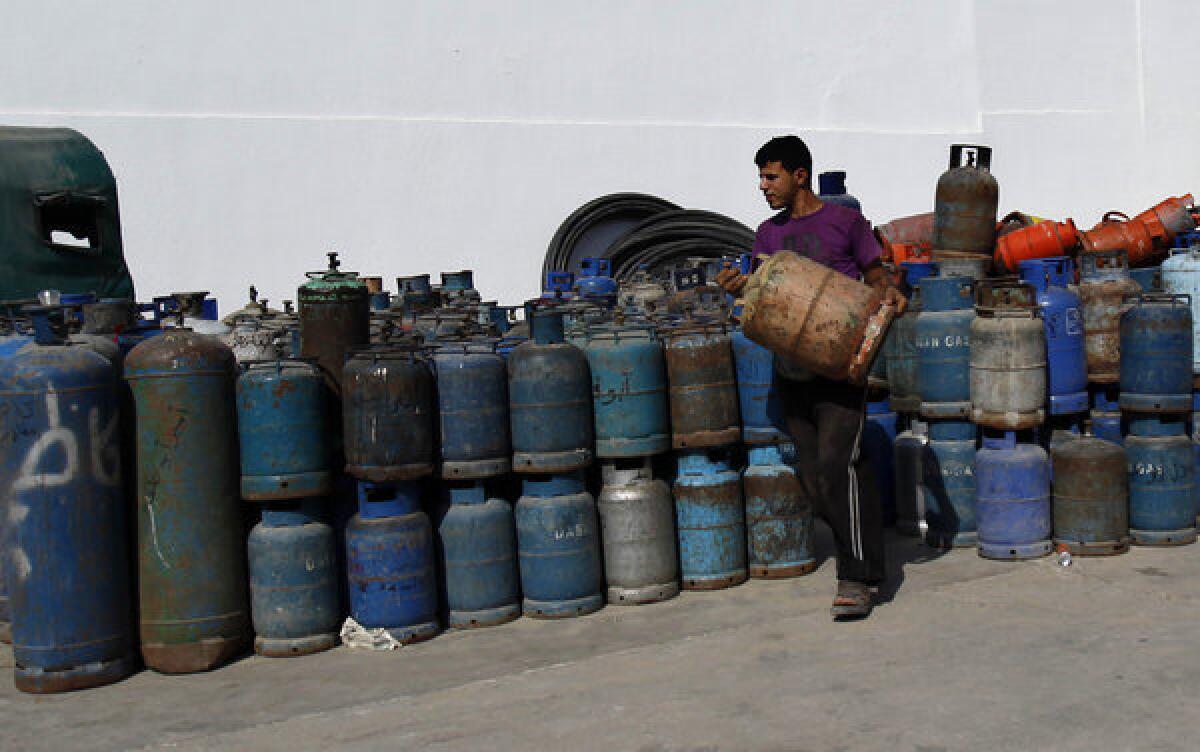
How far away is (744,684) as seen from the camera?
434 cm

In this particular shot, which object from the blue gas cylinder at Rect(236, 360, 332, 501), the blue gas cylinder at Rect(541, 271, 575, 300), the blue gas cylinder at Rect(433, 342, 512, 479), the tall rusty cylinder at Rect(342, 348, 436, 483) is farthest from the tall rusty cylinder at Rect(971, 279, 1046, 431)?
the blue gas cylinder at Rect(541, 271, 575, 300)

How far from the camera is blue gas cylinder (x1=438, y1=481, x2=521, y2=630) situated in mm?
5387

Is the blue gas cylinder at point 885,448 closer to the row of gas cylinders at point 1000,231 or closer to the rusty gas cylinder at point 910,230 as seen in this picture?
the row of gas cylinders at point 1000,231

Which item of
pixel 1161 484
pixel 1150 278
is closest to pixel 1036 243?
pixel 1150 278

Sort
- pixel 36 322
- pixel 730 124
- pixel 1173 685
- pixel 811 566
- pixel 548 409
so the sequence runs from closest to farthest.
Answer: pixel 1173 685 → pixel 36 322 → pixel 548 409 → pixel 811 566 → pixel 730 124

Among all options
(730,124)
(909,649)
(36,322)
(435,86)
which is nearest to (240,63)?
(435,86)

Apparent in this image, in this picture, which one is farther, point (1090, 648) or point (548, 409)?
point (548, 409)

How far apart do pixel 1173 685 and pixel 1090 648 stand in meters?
0.46

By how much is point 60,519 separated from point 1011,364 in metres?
4.24

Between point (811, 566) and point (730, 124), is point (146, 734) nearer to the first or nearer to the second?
point (811, 566)

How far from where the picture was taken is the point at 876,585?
520 centimetres

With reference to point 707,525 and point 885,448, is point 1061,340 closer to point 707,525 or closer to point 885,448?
point 885,448

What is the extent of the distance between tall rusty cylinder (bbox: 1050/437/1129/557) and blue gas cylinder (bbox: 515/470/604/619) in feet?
7.46

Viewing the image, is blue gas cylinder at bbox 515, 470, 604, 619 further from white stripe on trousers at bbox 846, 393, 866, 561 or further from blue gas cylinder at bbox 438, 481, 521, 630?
white stripe on trousers at bbox 846, 393, 866, 561
